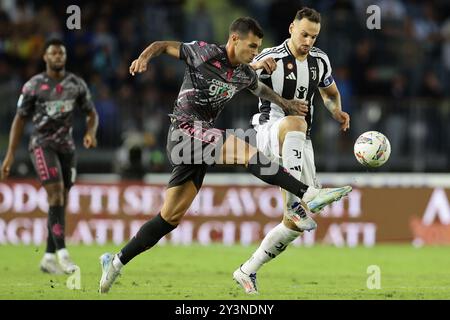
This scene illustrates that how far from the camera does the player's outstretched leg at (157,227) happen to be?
9.64m

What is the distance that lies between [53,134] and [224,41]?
7.61m

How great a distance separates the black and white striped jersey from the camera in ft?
34.5

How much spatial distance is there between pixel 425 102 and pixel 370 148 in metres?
8.50

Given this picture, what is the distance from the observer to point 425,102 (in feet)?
59.9

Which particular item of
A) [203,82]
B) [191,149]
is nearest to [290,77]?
[203,82]

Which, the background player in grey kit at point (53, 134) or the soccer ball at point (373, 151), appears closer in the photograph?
the soccer ball at point (373, 151)

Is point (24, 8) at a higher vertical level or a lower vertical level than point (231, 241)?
higher

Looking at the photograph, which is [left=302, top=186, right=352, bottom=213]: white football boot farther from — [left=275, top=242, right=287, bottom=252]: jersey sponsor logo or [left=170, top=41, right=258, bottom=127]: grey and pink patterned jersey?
[left=275, top=242, right=287, bottom=252]: jersey sponsor logo

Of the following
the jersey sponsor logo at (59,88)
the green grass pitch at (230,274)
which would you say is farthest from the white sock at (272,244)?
the jersey sponsor logo at (59,88)

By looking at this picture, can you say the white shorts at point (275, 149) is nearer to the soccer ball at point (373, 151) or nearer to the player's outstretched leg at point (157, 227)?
the soccer ball at point (373, 151)

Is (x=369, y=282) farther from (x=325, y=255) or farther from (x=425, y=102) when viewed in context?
(x=425, y=102)

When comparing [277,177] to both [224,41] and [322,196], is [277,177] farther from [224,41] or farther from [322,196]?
[224,41]

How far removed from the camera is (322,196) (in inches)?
356

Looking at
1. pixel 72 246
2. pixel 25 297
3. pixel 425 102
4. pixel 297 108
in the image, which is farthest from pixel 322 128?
pixel 25 297
